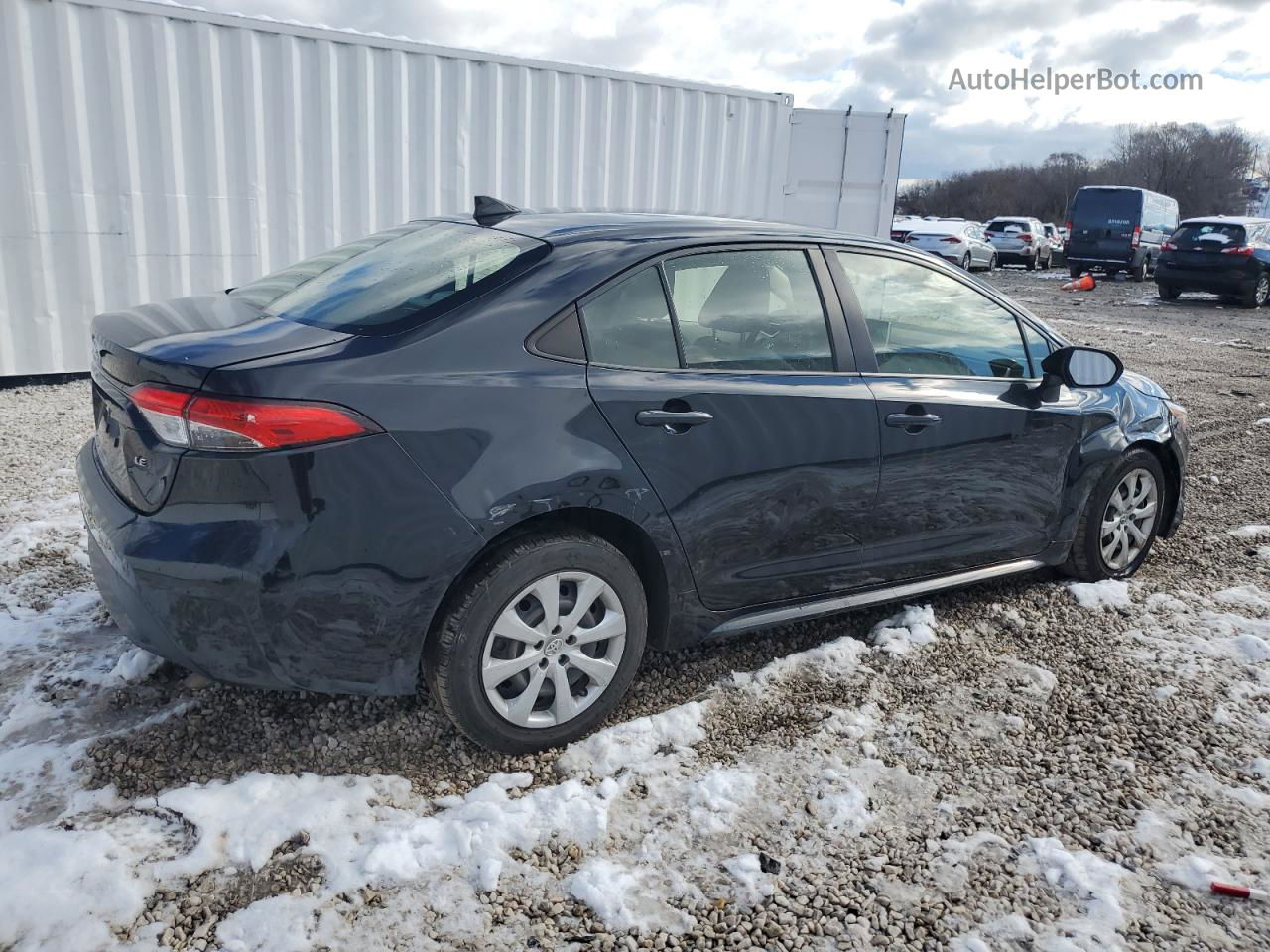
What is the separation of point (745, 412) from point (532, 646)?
98cm

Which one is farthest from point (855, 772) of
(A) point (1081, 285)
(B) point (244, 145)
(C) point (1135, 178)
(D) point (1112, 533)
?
(C) point (1135, 178)

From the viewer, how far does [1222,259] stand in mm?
18188

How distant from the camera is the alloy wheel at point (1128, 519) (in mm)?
4383

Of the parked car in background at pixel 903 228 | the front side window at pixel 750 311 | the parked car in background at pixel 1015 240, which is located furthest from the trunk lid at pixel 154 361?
the parked car in background at pixel 1015 240

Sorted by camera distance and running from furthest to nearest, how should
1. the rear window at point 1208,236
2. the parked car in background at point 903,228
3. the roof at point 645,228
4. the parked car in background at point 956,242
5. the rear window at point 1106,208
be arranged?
the rear window at point 1106,208 < the parked car in background at point 903,228 < the parked car in background at point 956,242 < the rear window at point 1208,236 < the roof at point 645,228

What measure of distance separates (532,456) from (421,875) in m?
1.10

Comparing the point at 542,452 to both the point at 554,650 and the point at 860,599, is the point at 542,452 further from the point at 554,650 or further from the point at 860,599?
the point at 860,599

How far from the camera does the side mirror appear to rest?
3.98 meters

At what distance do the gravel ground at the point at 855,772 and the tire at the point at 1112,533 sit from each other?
155 mm

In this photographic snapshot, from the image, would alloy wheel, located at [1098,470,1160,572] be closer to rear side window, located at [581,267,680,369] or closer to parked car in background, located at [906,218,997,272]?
rear side window, located at [581,267,680,369]

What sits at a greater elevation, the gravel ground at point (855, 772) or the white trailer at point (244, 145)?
the white trailer at point (244, 145)

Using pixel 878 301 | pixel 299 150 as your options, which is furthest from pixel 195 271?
pixel 878 301

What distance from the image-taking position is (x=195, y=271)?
7883 mm

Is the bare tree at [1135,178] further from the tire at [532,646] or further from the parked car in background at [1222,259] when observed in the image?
the tire at [532,646]
